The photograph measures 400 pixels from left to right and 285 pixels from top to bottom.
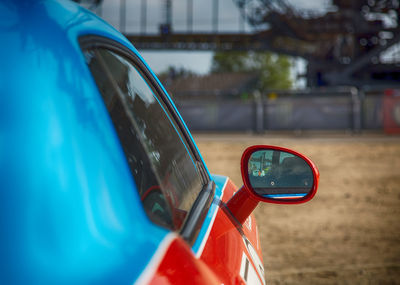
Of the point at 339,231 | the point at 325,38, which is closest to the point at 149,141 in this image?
the point at 339,231

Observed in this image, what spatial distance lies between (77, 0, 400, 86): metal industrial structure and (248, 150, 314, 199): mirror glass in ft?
96.4

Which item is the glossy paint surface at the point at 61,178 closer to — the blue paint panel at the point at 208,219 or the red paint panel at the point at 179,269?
the red paint panel at the point at 179,269

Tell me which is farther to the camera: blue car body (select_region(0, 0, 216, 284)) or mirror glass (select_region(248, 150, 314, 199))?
mirror glass (select_region(248, 150, 314, 199))

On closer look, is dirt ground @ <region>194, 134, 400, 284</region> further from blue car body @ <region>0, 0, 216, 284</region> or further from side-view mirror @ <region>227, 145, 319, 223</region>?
blue car body @ <region>0, 0, 216, 284</region>

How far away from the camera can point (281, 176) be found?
1.70 m

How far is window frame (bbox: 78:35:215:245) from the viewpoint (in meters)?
0.93

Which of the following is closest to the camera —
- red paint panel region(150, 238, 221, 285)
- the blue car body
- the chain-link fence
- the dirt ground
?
the blue car body

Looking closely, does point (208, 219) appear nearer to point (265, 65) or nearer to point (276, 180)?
point (276, 180)

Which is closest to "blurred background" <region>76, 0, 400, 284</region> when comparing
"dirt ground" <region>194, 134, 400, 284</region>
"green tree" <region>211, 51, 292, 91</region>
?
"dirt ground" <region>194, 134, 400, 284</region>

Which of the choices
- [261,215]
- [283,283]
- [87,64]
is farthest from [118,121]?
[261,215]

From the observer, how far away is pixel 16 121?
2.21 ft

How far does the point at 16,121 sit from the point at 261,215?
5252mm

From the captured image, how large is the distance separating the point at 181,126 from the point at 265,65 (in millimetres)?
66300

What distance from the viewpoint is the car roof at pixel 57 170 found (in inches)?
24.9
